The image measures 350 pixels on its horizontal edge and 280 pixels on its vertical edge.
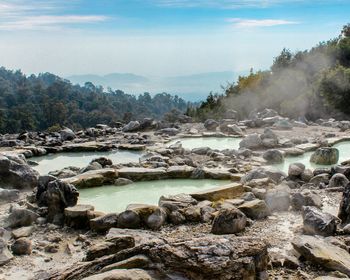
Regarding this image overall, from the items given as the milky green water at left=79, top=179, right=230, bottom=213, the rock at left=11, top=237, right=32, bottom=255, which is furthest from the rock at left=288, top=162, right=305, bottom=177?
the rock at left=11, top=237, right=32, bottom=255

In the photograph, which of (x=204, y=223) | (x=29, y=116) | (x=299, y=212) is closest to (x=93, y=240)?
(x=204, y=223)

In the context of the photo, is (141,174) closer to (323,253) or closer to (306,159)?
(306,159)

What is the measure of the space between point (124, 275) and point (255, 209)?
152 inches

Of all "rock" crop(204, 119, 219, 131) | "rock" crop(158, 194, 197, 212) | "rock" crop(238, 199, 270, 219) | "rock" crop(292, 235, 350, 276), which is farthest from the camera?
"rock" crop(204, 119, 219, 131)

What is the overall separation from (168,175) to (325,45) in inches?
1101

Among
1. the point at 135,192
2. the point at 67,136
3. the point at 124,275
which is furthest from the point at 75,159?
the point at 124,275

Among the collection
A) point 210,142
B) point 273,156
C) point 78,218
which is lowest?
point 210,142

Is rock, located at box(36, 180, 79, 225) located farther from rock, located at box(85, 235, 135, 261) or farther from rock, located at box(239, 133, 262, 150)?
rock, located at box(239, 133, 262, 150)

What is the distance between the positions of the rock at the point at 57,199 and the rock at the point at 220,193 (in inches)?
89.2

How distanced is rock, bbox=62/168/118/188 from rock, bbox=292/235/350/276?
18.9 ft

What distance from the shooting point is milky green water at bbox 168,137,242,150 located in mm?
17406

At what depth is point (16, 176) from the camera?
11.0 meters

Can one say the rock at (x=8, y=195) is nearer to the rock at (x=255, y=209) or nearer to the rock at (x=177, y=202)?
the rock at (x=177, y=202)

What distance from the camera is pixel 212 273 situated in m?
4.79
